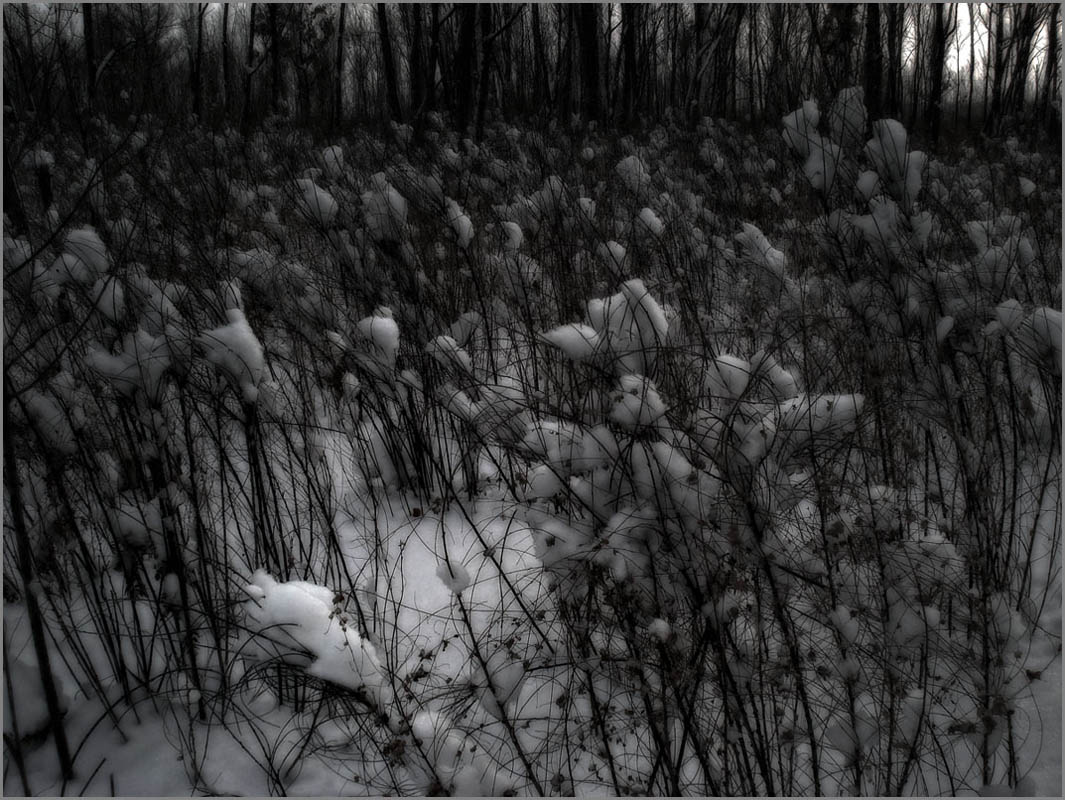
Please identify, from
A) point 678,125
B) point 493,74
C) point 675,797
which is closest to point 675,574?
point 675,797

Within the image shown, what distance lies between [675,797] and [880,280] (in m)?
1.65

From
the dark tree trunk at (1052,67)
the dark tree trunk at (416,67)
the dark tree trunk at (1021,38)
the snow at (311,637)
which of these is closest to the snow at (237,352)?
the snow at (311,637)

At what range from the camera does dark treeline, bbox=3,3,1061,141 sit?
8438mm

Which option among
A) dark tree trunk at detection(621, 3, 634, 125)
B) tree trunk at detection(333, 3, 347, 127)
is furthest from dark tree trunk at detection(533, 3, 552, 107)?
tree trunk at detection(333, 3, 347, 127)

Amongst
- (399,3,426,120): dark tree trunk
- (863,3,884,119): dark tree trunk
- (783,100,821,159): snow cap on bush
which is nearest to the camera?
(783,100,821,159): snow cap on bush

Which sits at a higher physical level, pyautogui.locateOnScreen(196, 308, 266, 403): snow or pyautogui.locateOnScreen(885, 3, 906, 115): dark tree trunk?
pyautogui.locateOnScreen(885, 3, 906, 115): dark tree trunk

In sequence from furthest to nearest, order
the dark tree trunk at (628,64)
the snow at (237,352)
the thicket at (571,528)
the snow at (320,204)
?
1. the dark tree trunk at (628,64)
2. the snow at (320,204)
3. the snow at (237,352)
4. the thicket at (571,528)

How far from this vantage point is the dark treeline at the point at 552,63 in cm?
844

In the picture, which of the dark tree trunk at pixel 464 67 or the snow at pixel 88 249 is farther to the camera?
the dark tree trunk at pixel 464 67

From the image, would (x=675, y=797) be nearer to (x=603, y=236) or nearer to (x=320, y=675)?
(x=320, y=675)

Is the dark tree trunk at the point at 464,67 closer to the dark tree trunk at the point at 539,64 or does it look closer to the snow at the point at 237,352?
the dark tree trunk at the point at 539,64

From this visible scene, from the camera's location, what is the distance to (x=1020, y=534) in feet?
6.44

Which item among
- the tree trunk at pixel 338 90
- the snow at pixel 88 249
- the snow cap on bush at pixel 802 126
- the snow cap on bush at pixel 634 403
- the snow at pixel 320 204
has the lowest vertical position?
the snow cap on bush at pixel 634 403

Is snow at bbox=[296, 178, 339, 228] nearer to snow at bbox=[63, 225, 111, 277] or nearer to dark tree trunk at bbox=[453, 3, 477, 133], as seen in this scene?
snow at bbox=[63, 225, 111, 277]
